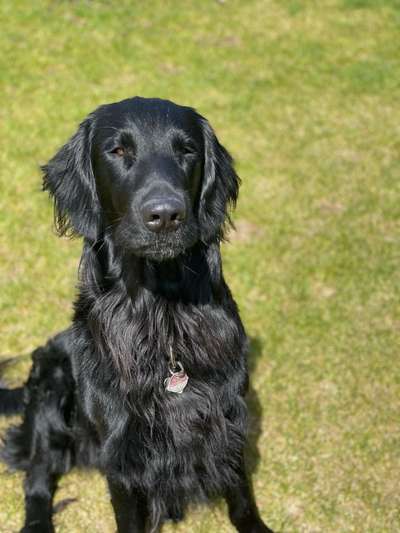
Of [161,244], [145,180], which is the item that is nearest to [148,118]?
[145,180]

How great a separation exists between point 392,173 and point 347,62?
7.33 feet

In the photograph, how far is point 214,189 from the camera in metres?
2.73

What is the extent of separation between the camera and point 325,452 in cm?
366

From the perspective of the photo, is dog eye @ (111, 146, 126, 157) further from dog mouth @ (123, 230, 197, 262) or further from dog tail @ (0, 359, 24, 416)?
dog tail @ (0, 359, 24, 416)

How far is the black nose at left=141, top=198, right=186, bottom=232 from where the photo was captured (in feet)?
7.49

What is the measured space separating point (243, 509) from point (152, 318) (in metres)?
1.14

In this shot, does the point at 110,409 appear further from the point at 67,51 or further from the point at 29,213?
the point at 67,51

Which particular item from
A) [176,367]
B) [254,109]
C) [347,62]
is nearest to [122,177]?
[176,367]

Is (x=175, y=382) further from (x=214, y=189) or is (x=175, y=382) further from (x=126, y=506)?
(x=214, y=189)

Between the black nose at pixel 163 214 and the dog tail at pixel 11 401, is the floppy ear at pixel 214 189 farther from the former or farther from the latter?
the dog tail at pixel 11 401

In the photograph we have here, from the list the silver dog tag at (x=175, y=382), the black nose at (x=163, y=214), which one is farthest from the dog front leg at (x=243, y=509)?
the black nose at (x=163, y=214)

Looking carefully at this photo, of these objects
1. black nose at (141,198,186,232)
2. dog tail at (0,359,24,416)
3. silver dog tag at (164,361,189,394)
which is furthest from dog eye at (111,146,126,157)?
dog tail at (0,359,24,416)

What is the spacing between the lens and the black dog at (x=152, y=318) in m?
2.54

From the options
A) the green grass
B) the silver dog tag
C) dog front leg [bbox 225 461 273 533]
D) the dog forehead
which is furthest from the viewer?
the green grass
